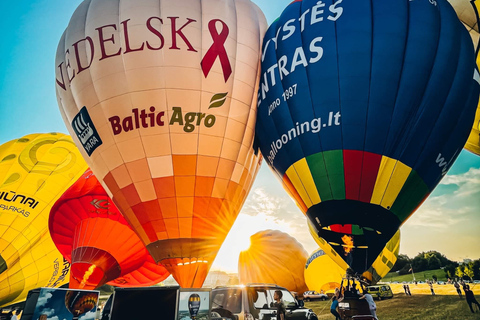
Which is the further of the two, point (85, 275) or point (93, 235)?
point (93, 235)

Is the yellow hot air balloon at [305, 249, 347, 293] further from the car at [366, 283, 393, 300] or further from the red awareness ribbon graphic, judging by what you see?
the red awareness ribbon graphic

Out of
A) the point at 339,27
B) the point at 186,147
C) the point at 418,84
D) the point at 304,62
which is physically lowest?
the point at 186,147

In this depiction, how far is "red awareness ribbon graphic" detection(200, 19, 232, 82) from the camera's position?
7.14 meters

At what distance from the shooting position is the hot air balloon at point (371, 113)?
5852 millimetres

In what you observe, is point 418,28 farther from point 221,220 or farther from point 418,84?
point 221,220

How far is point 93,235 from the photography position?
873 cm

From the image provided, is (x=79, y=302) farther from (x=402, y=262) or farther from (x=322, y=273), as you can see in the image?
(x=402, y=262)

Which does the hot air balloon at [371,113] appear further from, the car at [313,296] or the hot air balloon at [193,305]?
the car at [313,296]

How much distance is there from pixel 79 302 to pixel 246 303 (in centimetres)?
271

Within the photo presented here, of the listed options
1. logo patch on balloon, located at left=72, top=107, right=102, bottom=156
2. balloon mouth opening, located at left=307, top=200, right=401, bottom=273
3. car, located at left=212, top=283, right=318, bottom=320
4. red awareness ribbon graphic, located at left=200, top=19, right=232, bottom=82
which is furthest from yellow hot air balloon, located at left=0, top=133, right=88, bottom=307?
balloon mouth opening, located at left=307, top=200, right=401, bottom=273

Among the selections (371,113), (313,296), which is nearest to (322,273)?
(313,296)

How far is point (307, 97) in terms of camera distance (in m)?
6.53

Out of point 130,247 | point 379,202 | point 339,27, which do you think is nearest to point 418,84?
point 339,27

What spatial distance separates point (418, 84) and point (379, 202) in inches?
91.3
